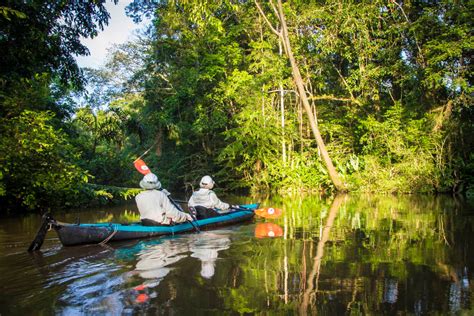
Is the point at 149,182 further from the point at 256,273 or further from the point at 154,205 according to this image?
the point at 256,273

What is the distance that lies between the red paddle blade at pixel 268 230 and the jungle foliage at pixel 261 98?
216 inches

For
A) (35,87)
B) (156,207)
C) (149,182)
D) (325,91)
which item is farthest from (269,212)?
(325,91)

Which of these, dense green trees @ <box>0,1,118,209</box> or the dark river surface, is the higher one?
dense green trees @ <box>0,1,118,209</box>

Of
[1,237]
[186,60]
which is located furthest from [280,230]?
[186,60]

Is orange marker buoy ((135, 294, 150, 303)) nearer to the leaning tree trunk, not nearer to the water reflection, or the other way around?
the water reflection

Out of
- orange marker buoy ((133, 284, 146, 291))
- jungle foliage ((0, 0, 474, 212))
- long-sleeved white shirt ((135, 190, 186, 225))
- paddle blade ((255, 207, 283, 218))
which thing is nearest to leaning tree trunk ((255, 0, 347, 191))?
jungle foliage ((0, 0, 474, 212))

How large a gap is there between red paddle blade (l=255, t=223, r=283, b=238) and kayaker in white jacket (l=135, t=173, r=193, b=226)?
5.56 ft

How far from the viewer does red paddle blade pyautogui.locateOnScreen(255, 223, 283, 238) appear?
27.0 feet

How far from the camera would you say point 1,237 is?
27.7 ft

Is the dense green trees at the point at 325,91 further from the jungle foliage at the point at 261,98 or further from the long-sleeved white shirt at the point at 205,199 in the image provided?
the long-sleeved white shirt at the point at 205,199

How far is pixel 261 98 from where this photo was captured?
21.3 meters

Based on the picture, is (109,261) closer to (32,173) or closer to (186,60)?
(32,173)

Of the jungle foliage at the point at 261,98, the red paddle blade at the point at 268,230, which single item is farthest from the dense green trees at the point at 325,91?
the red paddle blade at the point at 268,230

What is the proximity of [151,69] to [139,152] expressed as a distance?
8.89m
